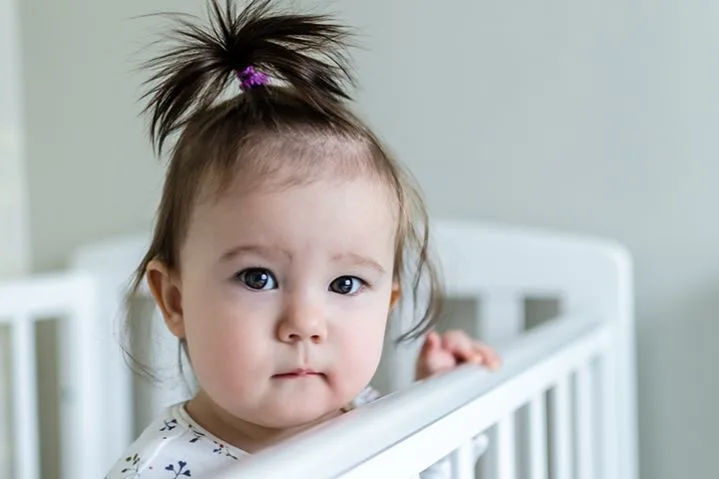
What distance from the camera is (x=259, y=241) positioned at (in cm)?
85

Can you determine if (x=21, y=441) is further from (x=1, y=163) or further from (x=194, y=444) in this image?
(x=194, y=444)

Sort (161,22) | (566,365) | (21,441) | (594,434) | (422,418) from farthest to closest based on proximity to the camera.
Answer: (161,22), (21,441), (594,434), (566,365), (422,418)

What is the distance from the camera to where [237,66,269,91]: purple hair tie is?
91 cm

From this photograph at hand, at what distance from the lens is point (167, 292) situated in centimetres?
94

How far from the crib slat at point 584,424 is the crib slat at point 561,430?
4cm

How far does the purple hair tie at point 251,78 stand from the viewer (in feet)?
2.98

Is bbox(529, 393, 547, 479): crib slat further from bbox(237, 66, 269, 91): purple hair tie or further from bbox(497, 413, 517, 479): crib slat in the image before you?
bbox(237, 66, 269, 91): purple hair tie

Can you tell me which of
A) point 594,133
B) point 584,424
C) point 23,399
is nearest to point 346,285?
point 584,424

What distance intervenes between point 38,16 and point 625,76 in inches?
33.3

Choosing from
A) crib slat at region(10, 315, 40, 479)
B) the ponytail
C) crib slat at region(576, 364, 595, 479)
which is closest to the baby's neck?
the ponytail

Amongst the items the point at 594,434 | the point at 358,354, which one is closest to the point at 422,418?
the point at 358,354

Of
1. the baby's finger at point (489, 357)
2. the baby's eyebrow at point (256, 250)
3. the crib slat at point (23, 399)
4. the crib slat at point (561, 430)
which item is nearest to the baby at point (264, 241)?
the baby's eyebrow at point (256, 250)

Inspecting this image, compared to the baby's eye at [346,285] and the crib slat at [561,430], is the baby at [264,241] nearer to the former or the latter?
the baby's eye at [346,285]

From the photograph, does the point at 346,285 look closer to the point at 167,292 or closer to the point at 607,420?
the point at 167,292
